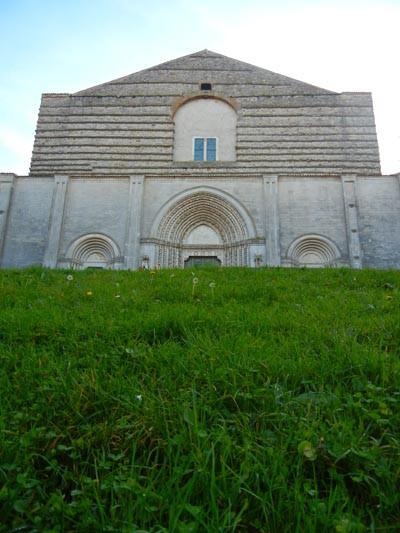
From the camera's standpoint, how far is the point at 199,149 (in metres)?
19.0

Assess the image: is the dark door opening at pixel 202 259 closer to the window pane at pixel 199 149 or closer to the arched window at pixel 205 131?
the arched window at pixel 205 131

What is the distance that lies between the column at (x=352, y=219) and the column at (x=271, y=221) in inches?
107

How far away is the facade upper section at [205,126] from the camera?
18.0 metres

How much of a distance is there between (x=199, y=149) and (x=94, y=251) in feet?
23.9

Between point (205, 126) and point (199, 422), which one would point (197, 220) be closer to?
point (205, 126)

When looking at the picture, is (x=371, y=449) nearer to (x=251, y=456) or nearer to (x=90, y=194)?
(x=251, y=456)

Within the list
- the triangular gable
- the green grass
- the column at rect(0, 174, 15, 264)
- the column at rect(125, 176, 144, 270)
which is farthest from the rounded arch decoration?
the green grass

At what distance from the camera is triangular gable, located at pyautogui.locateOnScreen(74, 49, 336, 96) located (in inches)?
767

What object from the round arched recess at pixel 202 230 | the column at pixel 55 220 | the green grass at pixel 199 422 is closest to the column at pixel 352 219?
the round arched recess at pixel 202 230

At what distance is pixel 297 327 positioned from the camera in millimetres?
2881

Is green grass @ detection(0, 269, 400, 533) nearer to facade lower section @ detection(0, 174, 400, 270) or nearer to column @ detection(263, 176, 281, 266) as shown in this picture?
column @ detection(263, 176, 281, 266)

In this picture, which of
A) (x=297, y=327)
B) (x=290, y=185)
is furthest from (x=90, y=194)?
(x=297, y=327)

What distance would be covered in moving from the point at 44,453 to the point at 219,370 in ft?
2.91

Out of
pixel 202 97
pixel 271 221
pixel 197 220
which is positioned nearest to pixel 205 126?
pixel 202 97
